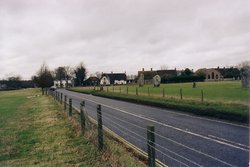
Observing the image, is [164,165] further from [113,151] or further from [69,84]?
[69,84]

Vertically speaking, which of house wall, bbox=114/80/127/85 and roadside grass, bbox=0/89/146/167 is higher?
house wall, bbox=114/80/127/85

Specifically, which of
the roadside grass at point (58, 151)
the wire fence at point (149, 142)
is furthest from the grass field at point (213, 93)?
the roadside grass at point (58, 151)

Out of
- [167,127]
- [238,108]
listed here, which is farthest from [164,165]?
[238,108]

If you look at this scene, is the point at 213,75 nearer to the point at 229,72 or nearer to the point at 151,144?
the point at 229,72

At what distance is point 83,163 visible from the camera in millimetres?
8164

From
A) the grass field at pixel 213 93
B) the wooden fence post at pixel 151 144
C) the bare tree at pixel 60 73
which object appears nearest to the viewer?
the wooden fence post at pixel 151 144

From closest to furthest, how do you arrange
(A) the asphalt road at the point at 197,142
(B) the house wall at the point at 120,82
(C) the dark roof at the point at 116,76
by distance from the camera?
(A) the asphalt road at the point at 197,142, (B) the house wall at the point at 120,82, (C) the dark roof at the point at 116,76

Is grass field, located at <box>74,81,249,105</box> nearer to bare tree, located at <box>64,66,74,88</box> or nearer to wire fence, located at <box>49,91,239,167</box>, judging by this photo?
wire fence, located at <box>49,91,239,167</box>

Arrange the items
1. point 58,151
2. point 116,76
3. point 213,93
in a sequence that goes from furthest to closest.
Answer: point 116,76
point 213,93
point 58,151

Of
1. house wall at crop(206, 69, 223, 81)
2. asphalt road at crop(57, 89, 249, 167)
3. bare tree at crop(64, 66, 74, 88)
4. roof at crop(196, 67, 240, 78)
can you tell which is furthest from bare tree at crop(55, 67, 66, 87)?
asphalt road at crop(57, 89, 249, 167)

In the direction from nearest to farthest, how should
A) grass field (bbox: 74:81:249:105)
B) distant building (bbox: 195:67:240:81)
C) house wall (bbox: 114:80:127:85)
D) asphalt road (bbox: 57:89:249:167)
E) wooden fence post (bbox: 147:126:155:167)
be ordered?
wooden fence post (bbox: 147:126:155:167) < asphalt road (bbox: 57:89:249:167) < grass field (bbox: 74:81:249:105) < distant building (bbox: 195:67:240:81) < house wall (bbox: 114:80:127:85)

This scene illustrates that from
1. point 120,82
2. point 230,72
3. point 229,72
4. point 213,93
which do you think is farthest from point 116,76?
point 213,93

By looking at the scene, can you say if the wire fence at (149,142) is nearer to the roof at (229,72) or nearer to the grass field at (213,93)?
the grass field at (213,93)

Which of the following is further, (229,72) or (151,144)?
(229,72)
